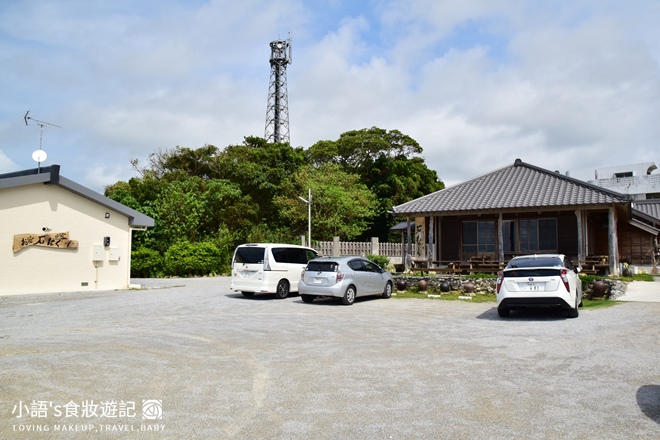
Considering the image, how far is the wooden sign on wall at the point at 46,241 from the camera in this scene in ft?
63.0

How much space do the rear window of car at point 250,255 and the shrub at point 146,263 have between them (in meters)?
14.0

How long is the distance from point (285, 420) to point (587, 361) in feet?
16.3

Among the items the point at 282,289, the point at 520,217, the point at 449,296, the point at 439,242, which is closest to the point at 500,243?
the point at 520,217

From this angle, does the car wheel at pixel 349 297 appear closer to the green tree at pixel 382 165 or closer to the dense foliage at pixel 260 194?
the dense foliage at pixel 260 194

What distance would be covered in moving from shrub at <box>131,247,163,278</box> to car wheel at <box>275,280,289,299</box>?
1486cm

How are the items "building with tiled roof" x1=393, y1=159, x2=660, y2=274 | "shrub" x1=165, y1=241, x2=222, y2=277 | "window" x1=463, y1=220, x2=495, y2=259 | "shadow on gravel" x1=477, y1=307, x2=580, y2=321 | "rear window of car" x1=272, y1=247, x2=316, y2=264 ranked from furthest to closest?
"shrub" x1=165, y1=241, x2=222, y2=277
"window" x1=463, y1=220, x2=495, y2=259
"building with tiled roof" x1=393, y1=159, x2=660, y2=274
"rear window of car" x1=272, y1=247, x2=316, y2=264
"shadow on gravel" x1=477, y1=307, x2=580, y2=321

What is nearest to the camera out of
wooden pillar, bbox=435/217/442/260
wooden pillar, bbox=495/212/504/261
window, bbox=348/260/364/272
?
window, bbox=348/260/364/272

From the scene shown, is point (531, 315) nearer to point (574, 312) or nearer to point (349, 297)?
point (574, 312)

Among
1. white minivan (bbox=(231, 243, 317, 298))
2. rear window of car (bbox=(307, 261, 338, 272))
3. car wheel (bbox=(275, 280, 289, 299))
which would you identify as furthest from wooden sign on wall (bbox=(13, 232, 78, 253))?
rear window of car (bbox=(307, 261, 338, 272))

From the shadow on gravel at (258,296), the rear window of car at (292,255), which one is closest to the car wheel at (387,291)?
the rear window of car at (292,255)

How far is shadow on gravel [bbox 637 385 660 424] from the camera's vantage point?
16.7ft

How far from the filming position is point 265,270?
55.9 ft

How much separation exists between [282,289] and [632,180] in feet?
154

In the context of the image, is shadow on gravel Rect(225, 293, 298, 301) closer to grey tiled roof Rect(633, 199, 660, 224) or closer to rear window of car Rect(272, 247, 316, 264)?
rear window of car Rect(272, 247, 316, 264)
